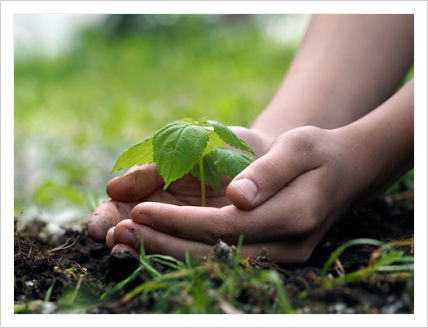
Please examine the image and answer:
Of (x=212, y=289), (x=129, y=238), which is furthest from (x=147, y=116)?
(x=212, y=289)

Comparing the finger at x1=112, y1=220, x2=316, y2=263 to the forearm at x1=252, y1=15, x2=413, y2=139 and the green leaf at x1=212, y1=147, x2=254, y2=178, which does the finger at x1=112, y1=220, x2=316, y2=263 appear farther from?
the forearm at x1=252, y1=15, x2=413, y2=139

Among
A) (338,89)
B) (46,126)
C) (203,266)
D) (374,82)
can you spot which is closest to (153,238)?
(203,266)

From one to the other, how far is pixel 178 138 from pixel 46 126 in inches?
129

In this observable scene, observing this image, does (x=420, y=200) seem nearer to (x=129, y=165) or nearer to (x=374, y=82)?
(x=129, y=165)

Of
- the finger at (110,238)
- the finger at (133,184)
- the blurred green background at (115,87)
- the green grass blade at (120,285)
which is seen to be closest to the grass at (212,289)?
the green grass blade at (120,285)

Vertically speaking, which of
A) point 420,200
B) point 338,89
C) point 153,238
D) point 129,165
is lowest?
point 153,238

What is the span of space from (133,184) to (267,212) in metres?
0.57

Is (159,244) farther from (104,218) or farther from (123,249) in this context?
(104,218)

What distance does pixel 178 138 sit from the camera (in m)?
1.46

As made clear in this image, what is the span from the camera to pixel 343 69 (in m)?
2.35

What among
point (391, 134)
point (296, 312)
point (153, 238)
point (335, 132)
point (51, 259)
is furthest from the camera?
point (391, 134)

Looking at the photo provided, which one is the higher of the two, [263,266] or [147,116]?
[147,116]

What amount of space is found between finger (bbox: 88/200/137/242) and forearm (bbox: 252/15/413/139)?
2.78 feet

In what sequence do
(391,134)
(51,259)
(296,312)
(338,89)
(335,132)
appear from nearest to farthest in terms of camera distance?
1. (296,312)
2. (51,259)
3. (335,132)
4. (391,134)
5. (338,89)
